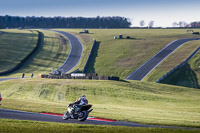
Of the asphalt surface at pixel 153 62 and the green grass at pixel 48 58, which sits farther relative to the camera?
the green grass at pixel 48 58

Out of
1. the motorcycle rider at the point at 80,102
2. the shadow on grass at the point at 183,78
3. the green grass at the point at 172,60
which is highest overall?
the motorcycle rider at the point at 80,102

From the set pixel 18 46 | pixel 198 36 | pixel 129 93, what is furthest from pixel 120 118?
pixel 198 36

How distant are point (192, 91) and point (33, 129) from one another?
53241mm

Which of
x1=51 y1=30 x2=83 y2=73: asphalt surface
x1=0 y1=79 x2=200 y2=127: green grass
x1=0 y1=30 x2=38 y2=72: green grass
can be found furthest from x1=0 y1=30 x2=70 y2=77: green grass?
x1=0 y1=79 x2=200 y2=127: green grass

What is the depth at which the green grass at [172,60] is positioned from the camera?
8380 cm

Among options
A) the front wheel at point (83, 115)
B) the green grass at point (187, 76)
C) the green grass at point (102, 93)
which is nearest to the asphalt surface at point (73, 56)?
the green grass at point (187, 76)

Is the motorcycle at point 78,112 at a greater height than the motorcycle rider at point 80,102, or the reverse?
the motorcycle rider at point 80,102

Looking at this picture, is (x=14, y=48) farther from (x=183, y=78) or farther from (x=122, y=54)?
(x=183, y=78)

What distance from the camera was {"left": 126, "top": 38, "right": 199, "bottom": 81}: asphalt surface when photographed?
8588cm

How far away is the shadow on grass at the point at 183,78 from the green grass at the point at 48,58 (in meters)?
34.5

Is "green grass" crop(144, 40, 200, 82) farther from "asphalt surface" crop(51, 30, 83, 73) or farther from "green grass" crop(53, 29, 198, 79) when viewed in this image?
"asphalt surface" crop(51, 30, 83, 73)

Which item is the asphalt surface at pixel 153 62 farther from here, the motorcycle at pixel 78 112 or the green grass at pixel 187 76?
the motorcycle at pixel 78 112

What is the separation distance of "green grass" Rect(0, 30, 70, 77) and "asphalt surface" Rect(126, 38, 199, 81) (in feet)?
83.0

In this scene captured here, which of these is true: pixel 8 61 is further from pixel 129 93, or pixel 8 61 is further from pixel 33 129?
pixel 33 129
